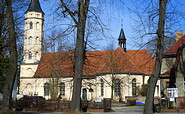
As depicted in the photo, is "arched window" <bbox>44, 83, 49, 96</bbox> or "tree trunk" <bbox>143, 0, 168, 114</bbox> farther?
"arched window" <bbox>44, 83, 49, 96</bbox>

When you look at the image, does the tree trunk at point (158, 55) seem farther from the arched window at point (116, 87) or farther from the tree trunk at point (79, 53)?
the arched window at point (116, 87)

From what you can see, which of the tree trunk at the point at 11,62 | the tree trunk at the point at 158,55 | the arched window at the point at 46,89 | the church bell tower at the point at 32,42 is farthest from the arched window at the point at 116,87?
the tree trunk at the point at 11,62

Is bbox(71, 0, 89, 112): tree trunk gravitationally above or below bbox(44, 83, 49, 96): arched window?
above

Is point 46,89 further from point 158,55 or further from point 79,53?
point 158,55

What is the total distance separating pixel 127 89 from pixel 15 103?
26980 millimetres

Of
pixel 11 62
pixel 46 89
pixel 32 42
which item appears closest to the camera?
pixel 11 62

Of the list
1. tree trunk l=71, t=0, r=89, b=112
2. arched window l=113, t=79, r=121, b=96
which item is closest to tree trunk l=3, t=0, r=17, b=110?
tree trunk l=71, t=0, r=89, b=112

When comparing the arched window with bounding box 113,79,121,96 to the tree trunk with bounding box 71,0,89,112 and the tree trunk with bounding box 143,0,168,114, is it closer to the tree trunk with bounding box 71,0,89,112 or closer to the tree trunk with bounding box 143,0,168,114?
the tree trunk with bounding box 143,0,168,114

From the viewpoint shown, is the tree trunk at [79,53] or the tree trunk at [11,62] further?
the tree trunk at [11,62]

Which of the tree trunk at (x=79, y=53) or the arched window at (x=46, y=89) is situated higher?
the tree trunk at (x=79, y=53)

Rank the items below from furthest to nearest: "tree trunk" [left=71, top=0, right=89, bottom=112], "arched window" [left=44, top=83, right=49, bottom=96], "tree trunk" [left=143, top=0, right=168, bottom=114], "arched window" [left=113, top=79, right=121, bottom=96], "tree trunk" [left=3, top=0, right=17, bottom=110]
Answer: "arched window" [left=44, top=83, right=49, bottom=96] < "arched window" [left=113, top=79, right=121, bottom=96] < "tree trunk" [left=3, top=0, right=17, bottom=110] < "tree trunk" [left=143, top=0, right=168, bottom=114] < "tree trunk" [left=71, top=0, right=89, bottom=112]

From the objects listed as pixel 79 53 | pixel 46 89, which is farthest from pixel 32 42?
pixel 79 53

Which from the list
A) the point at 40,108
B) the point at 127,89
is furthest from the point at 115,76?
the point at 40,108

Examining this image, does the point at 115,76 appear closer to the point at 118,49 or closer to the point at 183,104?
the point at 118,49
